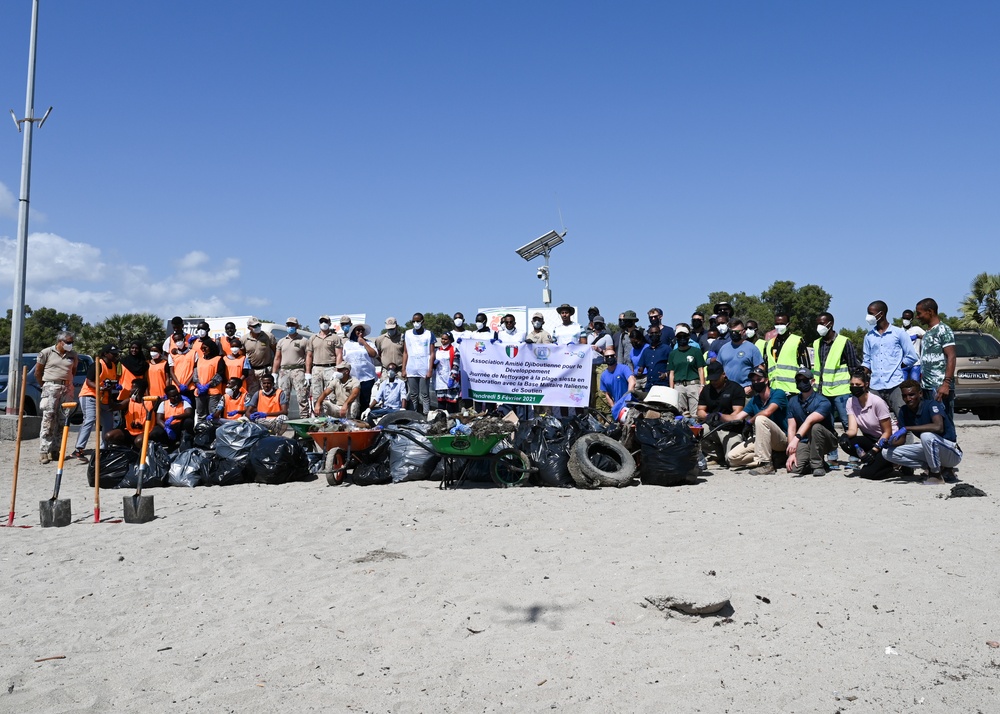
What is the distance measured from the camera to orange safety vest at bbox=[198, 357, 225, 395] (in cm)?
1269

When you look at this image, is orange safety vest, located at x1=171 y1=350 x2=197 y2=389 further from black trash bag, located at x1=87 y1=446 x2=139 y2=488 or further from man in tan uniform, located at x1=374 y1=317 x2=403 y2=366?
man in tan uniform, located at x1=374 y1=317 x2=403 y2=366

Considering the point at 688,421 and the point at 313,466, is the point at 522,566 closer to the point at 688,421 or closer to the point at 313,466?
A: the point at 688,421

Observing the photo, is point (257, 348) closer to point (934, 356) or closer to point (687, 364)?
point (687, 364)

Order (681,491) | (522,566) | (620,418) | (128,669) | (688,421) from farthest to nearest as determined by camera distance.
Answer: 1. (620,418)
2. (688,421)
3. (681,491)
4. (522,566)
5. (128,669)

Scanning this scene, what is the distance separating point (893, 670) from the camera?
4156 mm

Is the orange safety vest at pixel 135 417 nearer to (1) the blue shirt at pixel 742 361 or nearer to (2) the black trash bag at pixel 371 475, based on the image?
(2) the black trash bag at pixel 371 475

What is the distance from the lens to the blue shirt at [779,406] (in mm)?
10703

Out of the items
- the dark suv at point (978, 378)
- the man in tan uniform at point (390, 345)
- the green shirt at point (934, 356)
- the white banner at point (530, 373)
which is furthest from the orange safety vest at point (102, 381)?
the dark suv at point (978, 378)

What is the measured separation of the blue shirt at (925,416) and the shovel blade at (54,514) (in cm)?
877

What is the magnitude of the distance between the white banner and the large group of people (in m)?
0.38

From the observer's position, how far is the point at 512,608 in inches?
202

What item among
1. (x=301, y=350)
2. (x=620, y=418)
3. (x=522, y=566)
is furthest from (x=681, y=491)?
(x=301, y=350)

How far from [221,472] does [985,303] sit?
29.0 meters

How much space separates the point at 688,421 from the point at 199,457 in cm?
612
